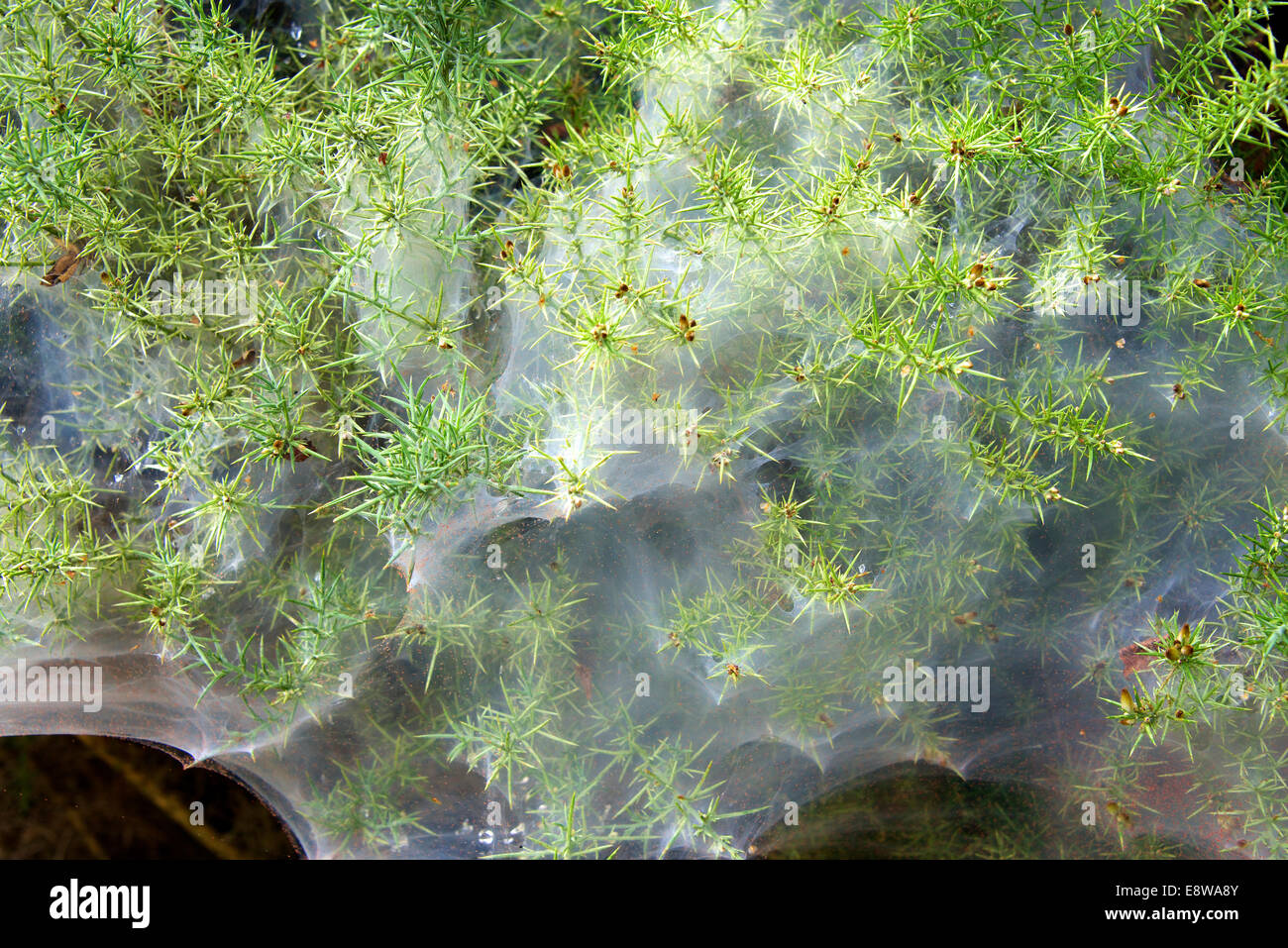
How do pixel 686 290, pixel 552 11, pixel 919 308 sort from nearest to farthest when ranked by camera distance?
pixel 919 308 < pixel 686 290 < pixel 552 11

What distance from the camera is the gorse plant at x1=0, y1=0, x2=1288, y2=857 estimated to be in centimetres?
217

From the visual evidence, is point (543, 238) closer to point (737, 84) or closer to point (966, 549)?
point (737, 84)

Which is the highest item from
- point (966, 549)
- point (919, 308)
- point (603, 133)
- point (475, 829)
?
point (603, 133)

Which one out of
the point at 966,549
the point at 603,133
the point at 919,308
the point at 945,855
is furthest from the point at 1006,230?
the point at 945,855

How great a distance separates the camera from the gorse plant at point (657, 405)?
2172 millimetres

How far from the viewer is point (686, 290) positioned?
2230 mm

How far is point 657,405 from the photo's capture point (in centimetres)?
221

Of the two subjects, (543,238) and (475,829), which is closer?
(543,238)

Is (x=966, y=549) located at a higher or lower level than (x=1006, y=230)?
lower

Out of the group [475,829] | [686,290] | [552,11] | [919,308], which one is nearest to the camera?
[919,308]

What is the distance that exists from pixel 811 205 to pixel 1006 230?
0.60 m

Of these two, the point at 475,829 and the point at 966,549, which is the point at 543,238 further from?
the point at 475,829

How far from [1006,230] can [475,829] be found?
2.40m
